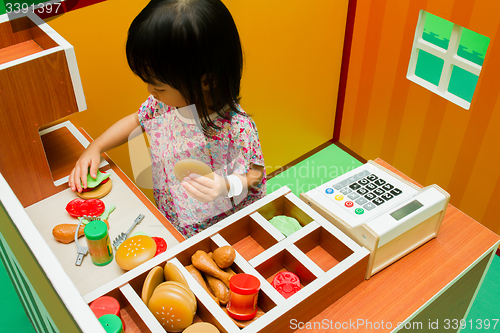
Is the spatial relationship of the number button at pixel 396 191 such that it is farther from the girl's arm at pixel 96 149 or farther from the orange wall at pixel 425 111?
the orange wall at pixel 425 111

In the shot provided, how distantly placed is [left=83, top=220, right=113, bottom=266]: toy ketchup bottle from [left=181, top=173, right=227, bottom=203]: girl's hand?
235 millimetres

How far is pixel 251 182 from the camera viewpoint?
130cm

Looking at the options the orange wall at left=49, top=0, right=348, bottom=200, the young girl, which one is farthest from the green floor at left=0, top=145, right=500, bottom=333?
the young girl

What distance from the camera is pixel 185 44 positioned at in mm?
990

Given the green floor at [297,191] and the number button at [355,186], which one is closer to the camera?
the number button at [355,186]

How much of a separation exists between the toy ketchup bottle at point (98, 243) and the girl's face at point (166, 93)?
36 cm

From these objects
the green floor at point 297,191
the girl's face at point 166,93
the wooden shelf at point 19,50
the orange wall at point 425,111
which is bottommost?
the green floor at point 297,191

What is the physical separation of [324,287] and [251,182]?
455 millimetres

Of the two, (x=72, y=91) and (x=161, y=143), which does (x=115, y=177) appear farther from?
(x=72, y=91)

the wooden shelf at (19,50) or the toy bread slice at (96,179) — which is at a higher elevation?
the wooden shelf at (19,50)

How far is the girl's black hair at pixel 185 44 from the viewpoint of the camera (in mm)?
981

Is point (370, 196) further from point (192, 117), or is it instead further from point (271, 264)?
point (192, 117)

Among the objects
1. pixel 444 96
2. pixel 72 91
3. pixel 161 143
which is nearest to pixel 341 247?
pixel 161 143

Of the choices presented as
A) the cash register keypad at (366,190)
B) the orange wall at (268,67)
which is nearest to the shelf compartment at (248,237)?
the cash register keypad at (366,190)
